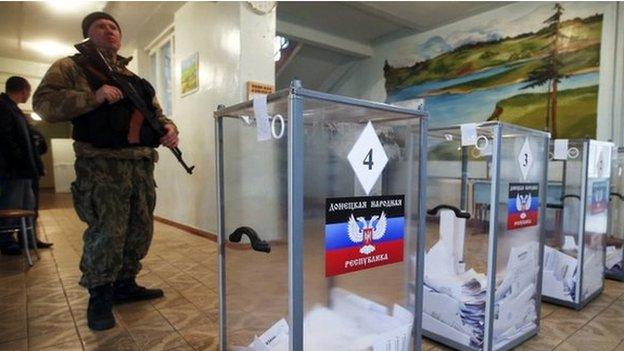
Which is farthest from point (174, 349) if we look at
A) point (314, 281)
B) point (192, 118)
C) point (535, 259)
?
point (192, 118)

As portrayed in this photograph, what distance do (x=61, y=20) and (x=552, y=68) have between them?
5.56 m

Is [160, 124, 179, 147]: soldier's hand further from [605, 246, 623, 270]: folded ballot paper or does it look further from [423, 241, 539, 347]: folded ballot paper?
[605, 246, 623, 270]: folded ballot paper

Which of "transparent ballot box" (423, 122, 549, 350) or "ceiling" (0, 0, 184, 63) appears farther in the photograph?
"ceiling" (0, 0, 184, 63)

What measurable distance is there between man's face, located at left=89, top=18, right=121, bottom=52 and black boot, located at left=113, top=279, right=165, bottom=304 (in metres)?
1.15

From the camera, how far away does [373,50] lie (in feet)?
17.6

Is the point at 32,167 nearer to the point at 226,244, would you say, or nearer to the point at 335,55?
the point at 226,244

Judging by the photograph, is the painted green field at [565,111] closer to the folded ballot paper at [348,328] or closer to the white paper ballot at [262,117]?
the folded ballot paper at [348,328]

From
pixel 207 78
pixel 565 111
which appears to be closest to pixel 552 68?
pixel 565 111

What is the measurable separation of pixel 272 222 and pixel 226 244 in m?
0.23

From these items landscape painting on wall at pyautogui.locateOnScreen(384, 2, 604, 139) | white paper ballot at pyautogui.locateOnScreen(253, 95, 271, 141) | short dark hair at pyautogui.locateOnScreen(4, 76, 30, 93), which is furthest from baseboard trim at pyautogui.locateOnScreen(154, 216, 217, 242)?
landscape painting on wall at pyautogui.locateOnScreen(384, 2, 604, 139)

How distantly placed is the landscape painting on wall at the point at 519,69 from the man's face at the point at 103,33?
3.30 metres

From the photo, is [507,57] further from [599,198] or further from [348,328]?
[348,328]

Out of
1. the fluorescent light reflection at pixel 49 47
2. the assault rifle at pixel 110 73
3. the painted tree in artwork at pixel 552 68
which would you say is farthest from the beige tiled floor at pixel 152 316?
the fluorescent light reflection at pixel 49 47

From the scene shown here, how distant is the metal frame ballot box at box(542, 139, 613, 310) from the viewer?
6.00 feet
